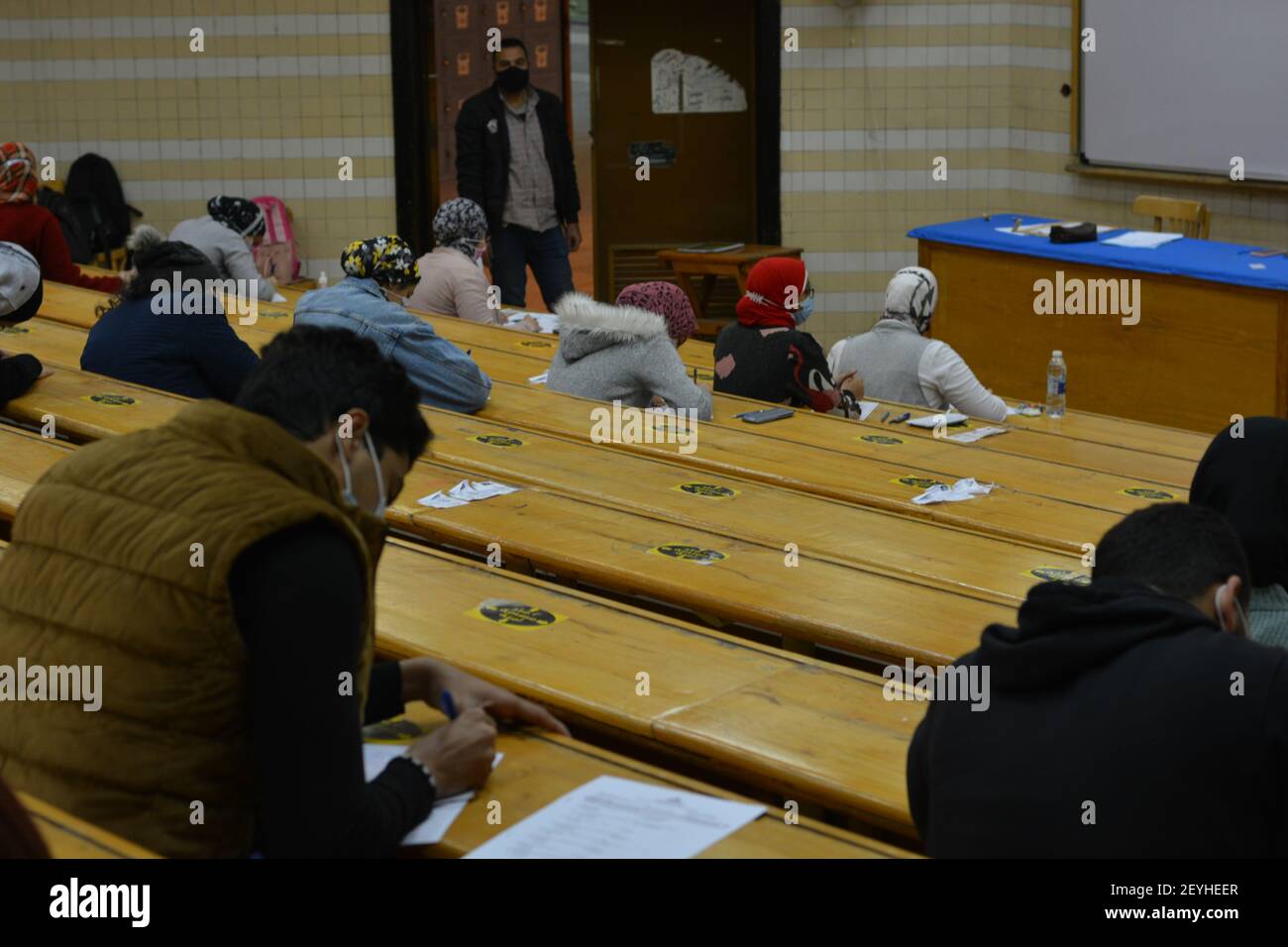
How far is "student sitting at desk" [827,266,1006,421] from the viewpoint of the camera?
18.2ft

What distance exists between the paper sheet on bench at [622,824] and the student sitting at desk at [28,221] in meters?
5.35

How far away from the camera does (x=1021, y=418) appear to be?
18.1 ft

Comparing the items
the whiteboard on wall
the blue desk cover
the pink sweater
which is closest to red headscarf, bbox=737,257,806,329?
the pink sweater

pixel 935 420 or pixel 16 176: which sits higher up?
pixel 16 176

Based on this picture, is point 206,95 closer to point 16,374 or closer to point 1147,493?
point 16,374

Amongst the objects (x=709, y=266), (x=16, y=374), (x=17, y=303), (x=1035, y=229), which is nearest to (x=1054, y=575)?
(x=16, y=374)

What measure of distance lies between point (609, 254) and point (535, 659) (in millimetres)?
7874

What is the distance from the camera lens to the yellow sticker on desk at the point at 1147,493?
13.4ft

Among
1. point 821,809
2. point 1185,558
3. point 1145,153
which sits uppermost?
point 1145,153

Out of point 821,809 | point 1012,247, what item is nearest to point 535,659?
point 821,809

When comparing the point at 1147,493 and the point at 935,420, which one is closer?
the point at 1147,493

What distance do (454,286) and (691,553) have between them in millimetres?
4053

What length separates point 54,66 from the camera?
30.9ft
